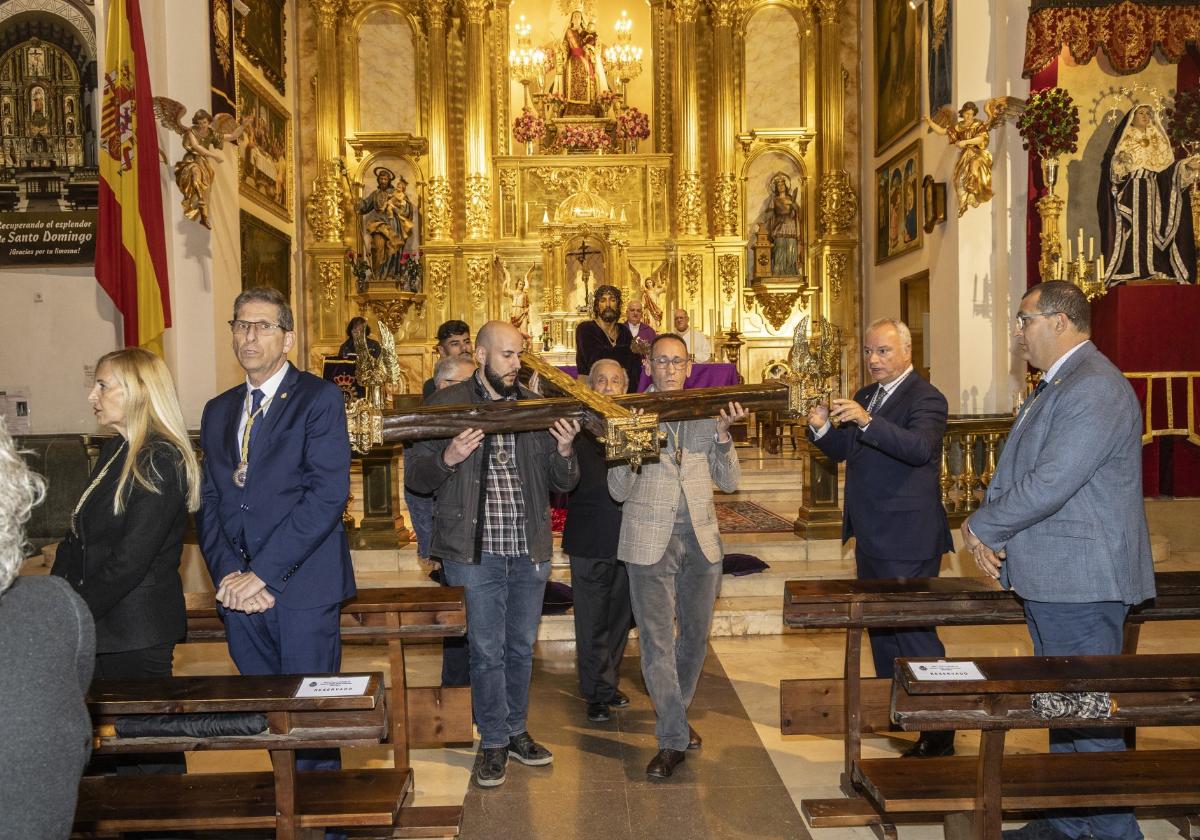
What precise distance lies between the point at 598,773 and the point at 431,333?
12.0 m

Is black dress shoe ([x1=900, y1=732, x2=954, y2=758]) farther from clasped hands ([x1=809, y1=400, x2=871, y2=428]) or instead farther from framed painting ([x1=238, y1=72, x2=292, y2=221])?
framed painting ([x1=238, y1=72, x2=292, y2=221])

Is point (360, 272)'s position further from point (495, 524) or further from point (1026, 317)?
point (1026, 317)

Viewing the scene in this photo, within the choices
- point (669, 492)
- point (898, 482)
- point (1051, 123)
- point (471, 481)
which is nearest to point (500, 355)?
point (471, 481)

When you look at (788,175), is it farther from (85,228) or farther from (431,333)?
(85,228)

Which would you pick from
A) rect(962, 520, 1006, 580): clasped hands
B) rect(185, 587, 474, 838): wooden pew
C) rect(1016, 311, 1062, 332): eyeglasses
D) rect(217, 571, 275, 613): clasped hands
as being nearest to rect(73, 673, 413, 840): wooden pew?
rect(217, 571, 275, 613): clasped hands

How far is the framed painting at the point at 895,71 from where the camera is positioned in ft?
42.7

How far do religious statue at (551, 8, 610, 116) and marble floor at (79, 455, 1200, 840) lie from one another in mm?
11049

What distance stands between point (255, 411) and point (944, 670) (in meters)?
2.41

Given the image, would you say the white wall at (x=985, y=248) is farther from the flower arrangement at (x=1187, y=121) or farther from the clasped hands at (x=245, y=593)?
the clasped hands at (x=245, y=593)

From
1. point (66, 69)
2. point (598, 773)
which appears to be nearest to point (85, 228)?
point (66, 69)

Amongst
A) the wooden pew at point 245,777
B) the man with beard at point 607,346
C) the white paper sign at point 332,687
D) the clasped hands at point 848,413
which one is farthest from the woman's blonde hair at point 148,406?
the man with beard at point 607,346

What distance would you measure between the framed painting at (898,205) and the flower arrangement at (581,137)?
4.51 m

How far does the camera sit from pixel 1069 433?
3.25 m

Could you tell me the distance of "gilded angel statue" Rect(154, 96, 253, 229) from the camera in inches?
357
